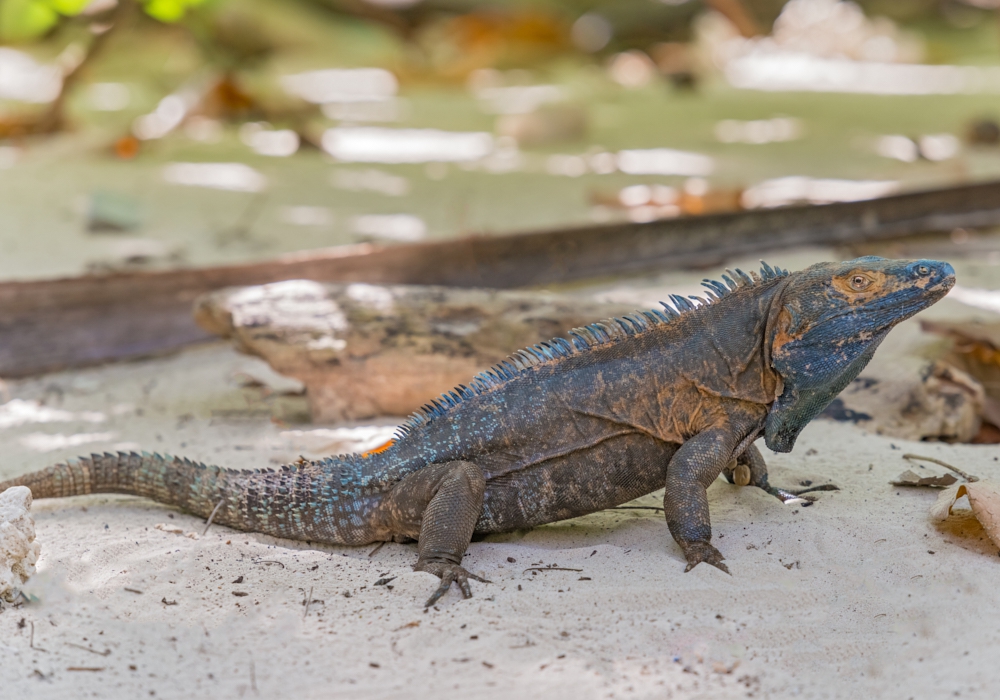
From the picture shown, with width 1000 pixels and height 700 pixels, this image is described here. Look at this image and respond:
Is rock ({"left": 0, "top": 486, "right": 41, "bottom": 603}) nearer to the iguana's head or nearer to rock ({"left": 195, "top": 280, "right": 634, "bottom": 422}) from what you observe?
rock ({"left": 195, "top": 280, "right": 634, "bottom": 422})

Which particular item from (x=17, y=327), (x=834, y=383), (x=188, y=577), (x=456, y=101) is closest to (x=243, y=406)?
(x=17, y=327)

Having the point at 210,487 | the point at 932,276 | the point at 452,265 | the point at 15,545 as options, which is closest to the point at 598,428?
the point at 932,276

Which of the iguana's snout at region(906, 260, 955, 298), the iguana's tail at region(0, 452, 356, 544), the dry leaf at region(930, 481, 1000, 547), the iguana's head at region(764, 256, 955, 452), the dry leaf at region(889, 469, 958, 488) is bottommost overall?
the iguana's tail at region(0, 452, 356, 544)

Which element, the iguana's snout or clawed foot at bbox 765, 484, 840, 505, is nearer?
the iguana's snout

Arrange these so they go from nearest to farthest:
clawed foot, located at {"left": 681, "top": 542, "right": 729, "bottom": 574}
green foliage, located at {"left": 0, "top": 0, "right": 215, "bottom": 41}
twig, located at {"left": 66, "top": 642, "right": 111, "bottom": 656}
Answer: twig, located at {"left": 66, "top": 642, "right": 111, "bottom": 656}
clawed foot, located at {"left": 681, "top": 542, "right": 729, "bottom": 574}
green foliage, located at {"left": 0, "top": 0, "right": 215, "bottom": 41}

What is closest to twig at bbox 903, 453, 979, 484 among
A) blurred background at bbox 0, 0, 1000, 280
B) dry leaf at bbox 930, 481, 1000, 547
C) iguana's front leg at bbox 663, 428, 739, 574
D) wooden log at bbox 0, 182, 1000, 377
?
dry leaf at bbox 930, 481, 1000, 547
